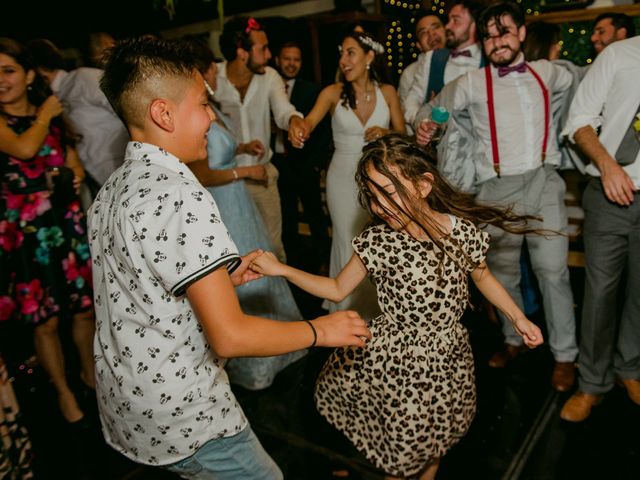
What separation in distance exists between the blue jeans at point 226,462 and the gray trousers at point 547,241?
1843mm

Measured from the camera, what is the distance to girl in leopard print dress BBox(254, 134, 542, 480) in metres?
1.73

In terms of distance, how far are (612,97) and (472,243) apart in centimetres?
111

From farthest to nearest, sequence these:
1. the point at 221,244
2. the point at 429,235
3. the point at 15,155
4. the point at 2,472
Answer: the point at 15,155
the point at 429,235
the point at 2,472
the point at 221,244

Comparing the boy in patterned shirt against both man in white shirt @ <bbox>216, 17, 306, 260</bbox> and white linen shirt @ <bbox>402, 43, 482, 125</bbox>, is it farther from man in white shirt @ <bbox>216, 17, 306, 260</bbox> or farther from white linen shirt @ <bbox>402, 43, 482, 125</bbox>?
man in white shirt @ <bbox>216, 17, 306, 260</bbox>

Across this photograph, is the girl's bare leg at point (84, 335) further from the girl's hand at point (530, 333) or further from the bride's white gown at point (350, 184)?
the girl's hand at point (530, 333)

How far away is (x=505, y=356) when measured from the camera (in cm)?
295

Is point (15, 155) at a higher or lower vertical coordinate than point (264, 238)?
higher

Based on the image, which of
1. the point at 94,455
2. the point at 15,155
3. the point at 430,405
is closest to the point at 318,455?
the point at 430,405

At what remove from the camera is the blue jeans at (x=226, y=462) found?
4.38 feet

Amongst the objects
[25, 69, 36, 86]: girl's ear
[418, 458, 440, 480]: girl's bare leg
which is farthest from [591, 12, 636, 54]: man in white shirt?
[25, 69, 36, 86]: girl's ear

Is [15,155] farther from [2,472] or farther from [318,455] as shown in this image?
[318,455]

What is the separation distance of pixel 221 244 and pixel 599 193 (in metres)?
1.95

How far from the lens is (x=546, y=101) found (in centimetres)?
256

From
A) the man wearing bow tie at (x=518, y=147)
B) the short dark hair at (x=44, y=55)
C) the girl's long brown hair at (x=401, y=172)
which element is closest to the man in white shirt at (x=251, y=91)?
the short dark hair at (x=44, y=55)
